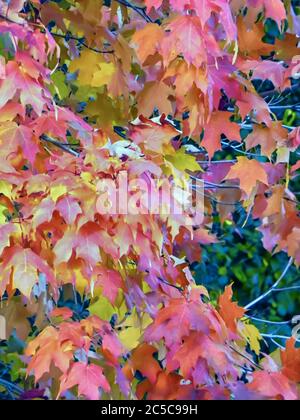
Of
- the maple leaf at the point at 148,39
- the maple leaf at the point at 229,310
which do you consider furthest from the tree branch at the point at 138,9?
the maple leaf at the point at 229,310

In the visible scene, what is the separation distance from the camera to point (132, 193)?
198cm


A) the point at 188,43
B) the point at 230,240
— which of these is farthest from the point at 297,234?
the point at 230,240

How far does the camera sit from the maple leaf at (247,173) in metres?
2.71

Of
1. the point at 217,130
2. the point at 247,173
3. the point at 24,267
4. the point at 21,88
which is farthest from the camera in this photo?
the point at 247,173

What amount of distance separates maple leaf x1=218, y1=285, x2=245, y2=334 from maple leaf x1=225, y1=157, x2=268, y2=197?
427 millimetres

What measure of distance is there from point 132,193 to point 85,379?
1.43 feet

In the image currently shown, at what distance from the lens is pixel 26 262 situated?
1.95 m

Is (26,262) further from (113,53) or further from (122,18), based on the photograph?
(122,18)

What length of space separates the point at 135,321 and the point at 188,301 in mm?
295

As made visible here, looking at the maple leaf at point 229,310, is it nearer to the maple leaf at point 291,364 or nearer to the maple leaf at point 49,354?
the maple leaf at point 291,364

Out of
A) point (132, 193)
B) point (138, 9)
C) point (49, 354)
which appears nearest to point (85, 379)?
point (49, 354)

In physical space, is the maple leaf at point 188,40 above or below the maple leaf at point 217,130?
above

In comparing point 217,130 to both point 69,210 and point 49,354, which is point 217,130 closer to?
point 69,210

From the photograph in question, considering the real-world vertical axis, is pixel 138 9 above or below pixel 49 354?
above
